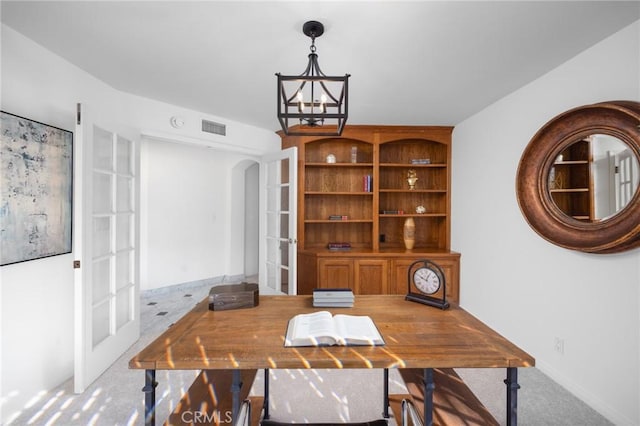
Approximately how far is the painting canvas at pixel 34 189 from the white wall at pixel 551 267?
3637mm

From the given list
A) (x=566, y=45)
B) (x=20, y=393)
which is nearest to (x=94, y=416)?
(x=20, y=393)

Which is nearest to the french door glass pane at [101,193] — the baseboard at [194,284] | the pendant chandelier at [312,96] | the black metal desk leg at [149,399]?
the pendant chandelier at [312,96]

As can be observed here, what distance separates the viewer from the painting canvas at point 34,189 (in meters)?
1.79

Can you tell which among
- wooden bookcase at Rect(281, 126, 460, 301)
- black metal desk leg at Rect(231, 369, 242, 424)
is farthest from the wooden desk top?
wooden bookcase at Rect(281, 126, 460, 301)

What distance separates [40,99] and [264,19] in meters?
1.62

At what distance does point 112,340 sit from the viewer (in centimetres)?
251

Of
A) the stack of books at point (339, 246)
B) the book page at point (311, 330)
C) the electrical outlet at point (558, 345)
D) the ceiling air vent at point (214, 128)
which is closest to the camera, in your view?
the book page at point (311, 330)

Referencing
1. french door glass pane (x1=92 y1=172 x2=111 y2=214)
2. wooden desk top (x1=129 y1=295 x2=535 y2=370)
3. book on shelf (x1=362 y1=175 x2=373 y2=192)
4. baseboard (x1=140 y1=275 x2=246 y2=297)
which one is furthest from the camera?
baseboard (x1=140 y1=275 x2=246 y2=297)

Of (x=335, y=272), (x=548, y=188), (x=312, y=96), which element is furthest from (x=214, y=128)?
(x=548, y=188)

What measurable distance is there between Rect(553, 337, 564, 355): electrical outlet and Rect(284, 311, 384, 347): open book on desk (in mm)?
1824

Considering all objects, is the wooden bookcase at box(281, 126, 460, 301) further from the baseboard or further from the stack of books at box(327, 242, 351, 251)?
the baseboard

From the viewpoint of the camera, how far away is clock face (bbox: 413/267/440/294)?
5.32 ft

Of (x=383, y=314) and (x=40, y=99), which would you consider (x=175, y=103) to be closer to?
(x=40, y=99)

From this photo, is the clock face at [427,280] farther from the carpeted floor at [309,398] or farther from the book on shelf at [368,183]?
the book on shelf at [368,183]
